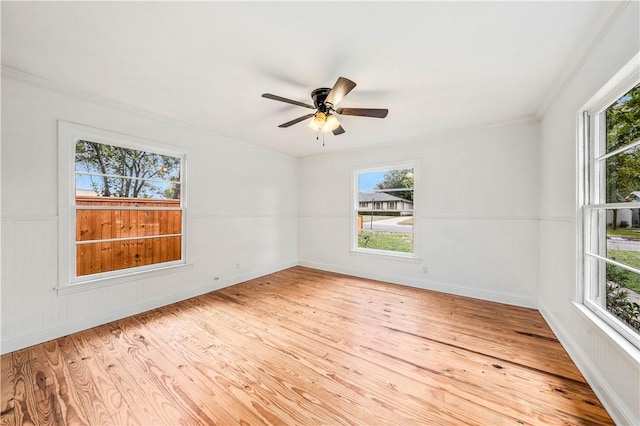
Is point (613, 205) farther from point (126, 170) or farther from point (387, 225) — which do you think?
point (126, 170)

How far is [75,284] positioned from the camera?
2.51 m

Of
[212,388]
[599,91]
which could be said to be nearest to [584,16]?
[599,91]

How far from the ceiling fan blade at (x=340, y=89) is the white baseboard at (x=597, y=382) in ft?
8.66

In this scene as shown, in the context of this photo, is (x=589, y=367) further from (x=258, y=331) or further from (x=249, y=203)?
(x=249, y=203)

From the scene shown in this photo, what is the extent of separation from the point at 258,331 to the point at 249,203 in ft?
8.14

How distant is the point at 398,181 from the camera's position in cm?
433

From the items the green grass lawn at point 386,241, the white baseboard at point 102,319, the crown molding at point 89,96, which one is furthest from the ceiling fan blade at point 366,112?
the white baseboard at point 102,319

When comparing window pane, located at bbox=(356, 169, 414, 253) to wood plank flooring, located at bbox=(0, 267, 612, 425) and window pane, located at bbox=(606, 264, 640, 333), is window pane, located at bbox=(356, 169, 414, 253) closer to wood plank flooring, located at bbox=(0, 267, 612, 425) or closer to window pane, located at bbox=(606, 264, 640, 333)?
wood plank flooring, located at bbox=(0, 267, 612, 425)

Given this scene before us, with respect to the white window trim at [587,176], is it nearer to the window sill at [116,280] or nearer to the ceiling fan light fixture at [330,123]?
the ceiling fan light fixture at [330,123]

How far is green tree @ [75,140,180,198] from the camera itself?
2.69 m

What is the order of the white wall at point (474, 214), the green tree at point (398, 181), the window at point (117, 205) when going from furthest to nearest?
the green tree at point (398, 181), the white wall at point (474, 214), the window at point (117, 205)

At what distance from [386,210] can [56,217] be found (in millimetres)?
4376

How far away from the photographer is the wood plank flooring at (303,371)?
59.8 inches

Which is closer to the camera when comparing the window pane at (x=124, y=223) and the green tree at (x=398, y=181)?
the window pane at (x=124, y=223)
